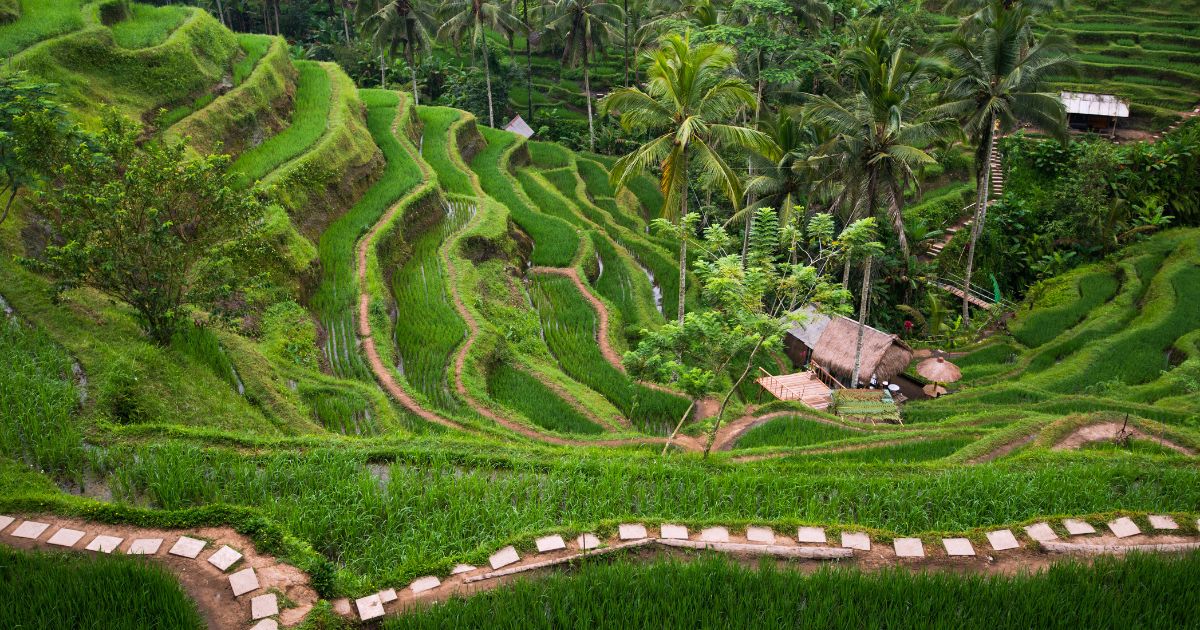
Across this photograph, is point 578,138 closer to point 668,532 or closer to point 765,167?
point 765,167

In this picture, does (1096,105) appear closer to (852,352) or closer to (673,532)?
(852,352)

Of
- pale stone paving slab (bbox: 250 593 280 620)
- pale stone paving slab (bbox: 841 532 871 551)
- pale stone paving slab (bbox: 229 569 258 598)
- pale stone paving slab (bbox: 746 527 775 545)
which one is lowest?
pale stone paving slab (bbox: 746 527 775 545)

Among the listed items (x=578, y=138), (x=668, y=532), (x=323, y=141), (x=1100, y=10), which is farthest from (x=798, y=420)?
(x=1100, y=10)

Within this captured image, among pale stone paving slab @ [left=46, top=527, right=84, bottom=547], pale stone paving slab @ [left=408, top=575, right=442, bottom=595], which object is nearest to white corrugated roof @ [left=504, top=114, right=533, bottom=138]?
pale stone paving slab @ [left=46, top=527, right=84, bottom=547]

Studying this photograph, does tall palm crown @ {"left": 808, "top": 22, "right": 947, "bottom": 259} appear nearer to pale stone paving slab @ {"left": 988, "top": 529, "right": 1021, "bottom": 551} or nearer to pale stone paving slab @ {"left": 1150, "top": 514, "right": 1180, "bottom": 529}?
pale stone paving slab @ {"left": 1150, "top": 514, "right": 1180, "bottom": 529}

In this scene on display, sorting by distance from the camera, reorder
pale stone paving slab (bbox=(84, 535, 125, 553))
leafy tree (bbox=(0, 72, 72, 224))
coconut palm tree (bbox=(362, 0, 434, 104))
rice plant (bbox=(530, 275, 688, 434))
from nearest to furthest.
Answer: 1. pale stone paving slab (bbox=(84, 535, 125, 553))
2. leafy tree (bbox=(0, 72, 72, 224))
3. rice plant (bbox=(530, 275, 688, 434))
4. coconut palm tree (bbox=(362, 0, 434, 104))

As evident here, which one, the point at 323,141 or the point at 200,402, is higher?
the point at 323,141
